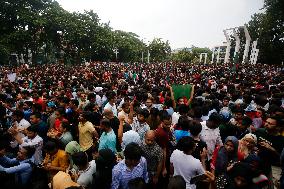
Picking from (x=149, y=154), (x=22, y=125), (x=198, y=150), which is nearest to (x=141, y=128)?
(x=149, y=154)

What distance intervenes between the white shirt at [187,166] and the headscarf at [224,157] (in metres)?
0.47

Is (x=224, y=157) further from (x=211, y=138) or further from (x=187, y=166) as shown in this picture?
(x=211, y=138)

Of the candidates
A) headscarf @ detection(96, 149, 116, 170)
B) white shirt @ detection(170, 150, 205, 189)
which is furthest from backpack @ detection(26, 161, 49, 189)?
white shirt @ detection(170, 150, 205, 189)

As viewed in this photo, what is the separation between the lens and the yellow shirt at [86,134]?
19.2ft

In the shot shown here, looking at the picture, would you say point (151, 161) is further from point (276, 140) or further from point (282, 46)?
point (282, 46)

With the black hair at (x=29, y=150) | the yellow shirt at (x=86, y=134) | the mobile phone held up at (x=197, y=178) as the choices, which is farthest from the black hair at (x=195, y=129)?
the black hair at (x=29, y=150)

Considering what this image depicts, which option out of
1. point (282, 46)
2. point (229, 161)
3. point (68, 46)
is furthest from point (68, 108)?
point (282, 46)

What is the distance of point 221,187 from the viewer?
3865 mm

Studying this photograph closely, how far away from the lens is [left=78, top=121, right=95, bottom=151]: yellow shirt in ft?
19.2

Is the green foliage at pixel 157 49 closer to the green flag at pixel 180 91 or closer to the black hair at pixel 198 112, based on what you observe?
the green flag at pixel 180 91

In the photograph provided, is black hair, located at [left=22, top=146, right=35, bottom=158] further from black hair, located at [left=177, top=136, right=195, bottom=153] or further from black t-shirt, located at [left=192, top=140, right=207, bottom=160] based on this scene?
black t-shirt, located at [left=192, top=140, right=207, bottom=160]

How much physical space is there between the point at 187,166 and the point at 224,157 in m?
0.70

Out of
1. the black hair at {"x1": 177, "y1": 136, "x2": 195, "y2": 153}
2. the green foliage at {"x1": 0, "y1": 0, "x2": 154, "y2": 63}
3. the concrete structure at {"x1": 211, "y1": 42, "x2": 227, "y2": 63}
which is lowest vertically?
the concrete structure at {"x1": 211, "y1": 42, "x2": 227, "y2": 63}

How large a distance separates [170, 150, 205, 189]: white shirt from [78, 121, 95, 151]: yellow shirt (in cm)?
225
